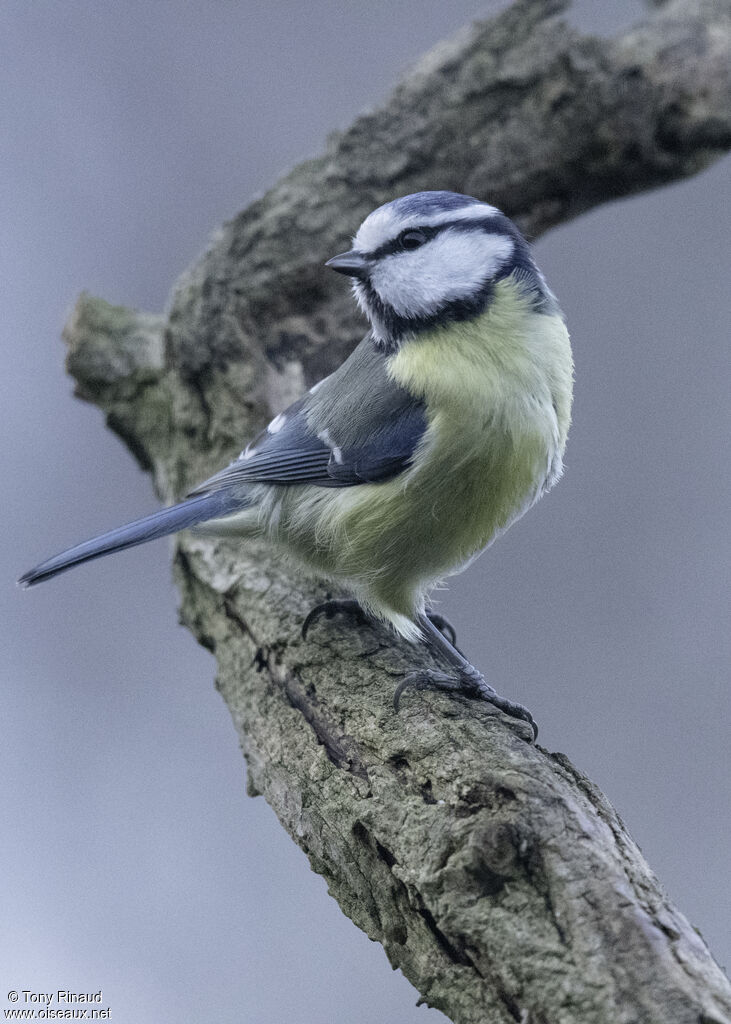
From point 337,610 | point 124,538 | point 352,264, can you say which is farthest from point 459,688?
point 352,264

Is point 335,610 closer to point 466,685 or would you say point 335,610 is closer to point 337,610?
point 337,610

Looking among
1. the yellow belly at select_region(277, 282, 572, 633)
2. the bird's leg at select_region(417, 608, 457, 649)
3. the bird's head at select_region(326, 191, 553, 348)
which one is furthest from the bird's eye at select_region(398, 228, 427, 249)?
the bird's leg at select_region(417, 608, 457, 649)

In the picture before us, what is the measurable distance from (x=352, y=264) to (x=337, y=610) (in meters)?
0.58

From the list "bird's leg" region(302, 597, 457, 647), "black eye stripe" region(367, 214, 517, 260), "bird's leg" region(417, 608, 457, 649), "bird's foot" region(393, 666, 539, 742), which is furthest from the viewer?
"bird's leg" region(417, 608, 457, 649)

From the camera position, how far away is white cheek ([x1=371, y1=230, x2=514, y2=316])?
57.2 inches

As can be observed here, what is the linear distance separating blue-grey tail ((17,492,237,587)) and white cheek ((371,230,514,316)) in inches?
18.7

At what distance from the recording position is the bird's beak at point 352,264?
1.47 m

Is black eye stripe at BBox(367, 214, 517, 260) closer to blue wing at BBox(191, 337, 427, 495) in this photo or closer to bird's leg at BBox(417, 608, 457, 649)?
blue wing at BBox(191, 337, 427, 495)

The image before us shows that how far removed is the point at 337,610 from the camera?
5.32 feet

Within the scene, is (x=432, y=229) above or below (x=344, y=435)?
above

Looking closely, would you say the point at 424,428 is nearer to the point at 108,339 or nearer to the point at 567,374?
the point at 567,374

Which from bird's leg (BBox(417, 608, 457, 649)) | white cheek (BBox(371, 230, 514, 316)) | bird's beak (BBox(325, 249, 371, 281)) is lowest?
bird's leg (BBox(417, 608, 457, 649))

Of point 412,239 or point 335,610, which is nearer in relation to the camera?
point 412,239

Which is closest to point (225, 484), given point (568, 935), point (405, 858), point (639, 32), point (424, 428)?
point (424, 428)
